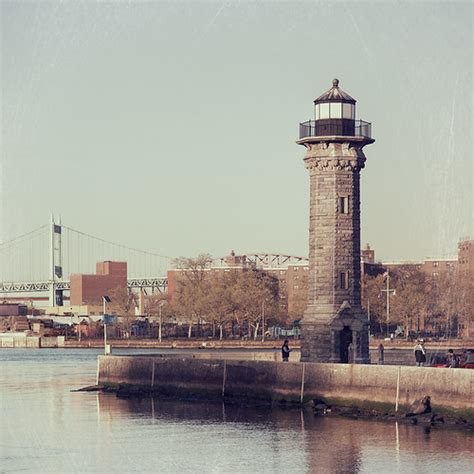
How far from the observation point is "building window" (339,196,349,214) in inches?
2173

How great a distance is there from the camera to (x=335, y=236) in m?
55.2

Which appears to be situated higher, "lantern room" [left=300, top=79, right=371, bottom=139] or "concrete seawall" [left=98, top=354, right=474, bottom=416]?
"lantern room" [left=300, top=79, right=371, bottom=139]

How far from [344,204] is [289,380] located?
28.3 ft

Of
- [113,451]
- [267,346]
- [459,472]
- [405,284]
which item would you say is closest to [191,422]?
[113,451]

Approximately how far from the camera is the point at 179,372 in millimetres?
56219

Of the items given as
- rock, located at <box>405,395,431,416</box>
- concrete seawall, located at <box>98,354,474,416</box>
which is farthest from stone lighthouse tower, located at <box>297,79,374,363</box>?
rock, located at <box>405,395,431,416</box>

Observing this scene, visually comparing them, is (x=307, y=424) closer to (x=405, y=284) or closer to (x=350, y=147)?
(x=350, y=147)

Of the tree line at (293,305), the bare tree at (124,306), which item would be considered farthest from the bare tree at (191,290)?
the bare tree at (124,306)

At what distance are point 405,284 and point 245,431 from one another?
340 feet

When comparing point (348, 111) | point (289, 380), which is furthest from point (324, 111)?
point (289, 380)

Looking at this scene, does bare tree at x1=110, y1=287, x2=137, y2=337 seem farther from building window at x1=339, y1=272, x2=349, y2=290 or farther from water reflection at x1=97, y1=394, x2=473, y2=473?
water reflection at x1=97, y1=394, x2=473, y2=473

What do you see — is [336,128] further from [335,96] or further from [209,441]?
[209,441]

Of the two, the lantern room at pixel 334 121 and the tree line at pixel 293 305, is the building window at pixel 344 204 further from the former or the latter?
the tree line at pixel 293 305

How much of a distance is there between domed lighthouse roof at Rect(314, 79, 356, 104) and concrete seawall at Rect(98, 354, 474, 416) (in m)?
12.0
